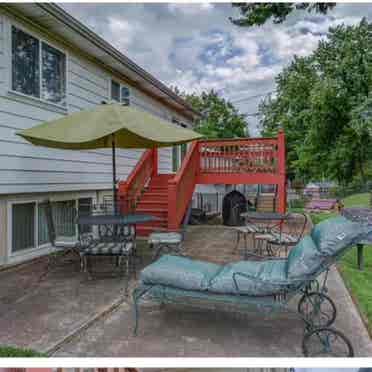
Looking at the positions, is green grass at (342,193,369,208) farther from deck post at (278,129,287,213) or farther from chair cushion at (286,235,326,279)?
chair cushion at (286,235,326,279)

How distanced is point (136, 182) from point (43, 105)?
2.69 metres

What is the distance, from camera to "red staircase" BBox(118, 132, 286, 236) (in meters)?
7.32

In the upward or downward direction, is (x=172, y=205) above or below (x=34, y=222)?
above

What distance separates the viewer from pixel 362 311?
135 inches

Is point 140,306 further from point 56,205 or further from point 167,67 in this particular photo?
point 167,67

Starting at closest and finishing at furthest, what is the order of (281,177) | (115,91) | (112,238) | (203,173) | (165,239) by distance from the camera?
(165,239) < (112,238) < (281,177) < (115,91) < (203,173)

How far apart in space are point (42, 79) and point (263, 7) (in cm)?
357

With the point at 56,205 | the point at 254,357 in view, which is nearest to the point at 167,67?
the point at 56,205

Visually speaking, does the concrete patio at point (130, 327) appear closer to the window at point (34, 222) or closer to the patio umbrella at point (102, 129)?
the window at point (34, 222)

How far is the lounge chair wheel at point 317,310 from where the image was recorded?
2947 mm

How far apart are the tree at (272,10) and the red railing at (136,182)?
146 inches

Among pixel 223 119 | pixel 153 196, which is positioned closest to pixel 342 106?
pixel 153 196

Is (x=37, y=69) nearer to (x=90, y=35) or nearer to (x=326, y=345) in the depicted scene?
(x=90, y=35)

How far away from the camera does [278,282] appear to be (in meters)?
2.77
